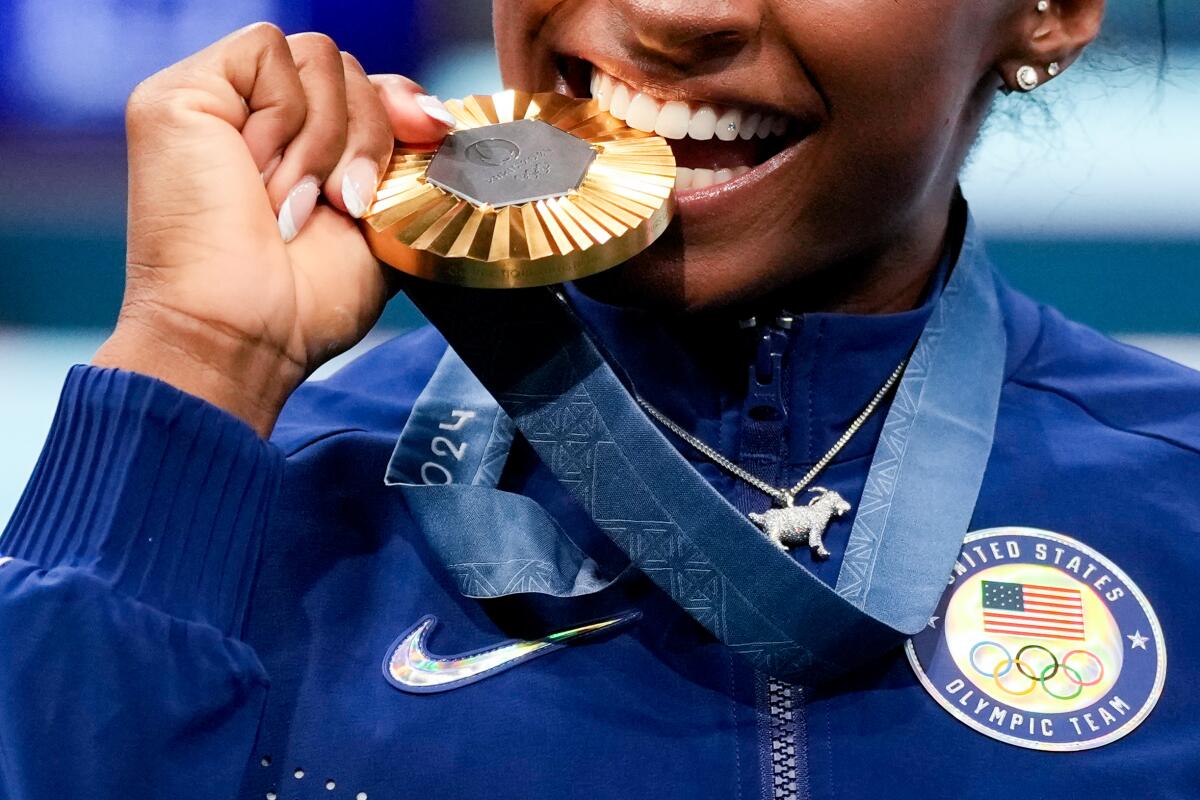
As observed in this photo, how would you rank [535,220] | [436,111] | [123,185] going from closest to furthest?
1. [535,220]
2. [436,111]
3. [123,185]

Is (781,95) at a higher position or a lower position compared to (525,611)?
higher

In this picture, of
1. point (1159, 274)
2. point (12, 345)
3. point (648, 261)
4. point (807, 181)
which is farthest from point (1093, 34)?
point (12, 345)

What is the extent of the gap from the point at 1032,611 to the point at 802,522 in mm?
235

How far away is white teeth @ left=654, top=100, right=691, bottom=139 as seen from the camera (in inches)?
62.8

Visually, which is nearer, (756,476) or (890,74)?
(890,74)

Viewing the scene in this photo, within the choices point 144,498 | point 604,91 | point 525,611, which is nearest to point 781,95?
point 604,91

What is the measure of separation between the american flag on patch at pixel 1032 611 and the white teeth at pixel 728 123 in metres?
0.50

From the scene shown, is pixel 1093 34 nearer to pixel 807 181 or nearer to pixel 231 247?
pixel 807 181

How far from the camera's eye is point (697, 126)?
1.61 metres

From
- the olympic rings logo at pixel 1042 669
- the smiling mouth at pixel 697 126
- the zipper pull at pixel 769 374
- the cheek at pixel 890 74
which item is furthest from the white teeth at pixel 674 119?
the olympic rings logo at pixel 1042 669

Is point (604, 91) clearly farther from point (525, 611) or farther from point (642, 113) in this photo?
point (525, 611)

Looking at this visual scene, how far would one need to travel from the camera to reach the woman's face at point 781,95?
155 cm

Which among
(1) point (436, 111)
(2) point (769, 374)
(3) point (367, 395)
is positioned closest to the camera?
(1) point (436, 111)

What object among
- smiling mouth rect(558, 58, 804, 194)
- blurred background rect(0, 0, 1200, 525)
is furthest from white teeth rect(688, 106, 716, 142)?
blurred background rect(0, 0, 1200, 525)
